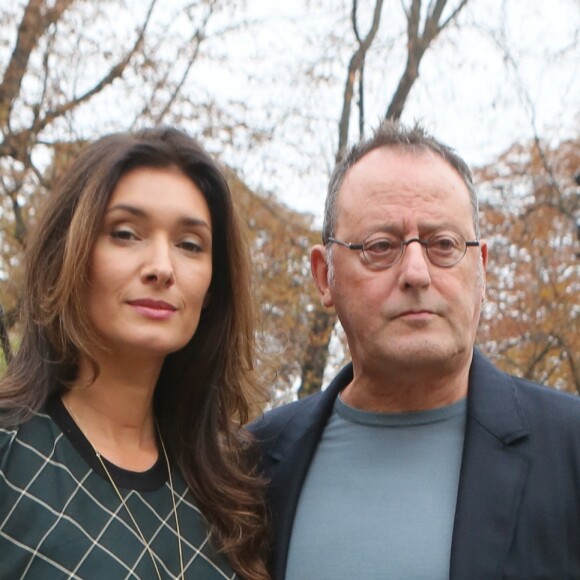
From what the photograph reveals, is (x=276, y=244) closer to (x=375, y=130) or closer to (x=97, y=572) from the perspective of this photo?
(x=375, y=130)

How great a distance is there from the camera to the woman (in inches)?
102

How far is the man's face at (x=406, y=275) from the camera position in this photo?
10.1 feet

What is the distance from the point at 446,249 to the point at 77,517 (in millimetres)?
1492

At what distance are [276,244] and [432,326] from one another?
7.34 m

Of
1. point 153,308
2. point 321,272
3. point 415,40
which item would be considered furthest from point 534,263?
point 153,308

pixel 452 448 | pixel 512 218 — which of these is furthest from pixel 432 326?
pixel 512 218

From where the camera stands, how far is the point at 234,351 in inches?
131

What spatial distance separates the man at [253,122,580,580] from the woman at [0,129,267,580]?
0.27 meters

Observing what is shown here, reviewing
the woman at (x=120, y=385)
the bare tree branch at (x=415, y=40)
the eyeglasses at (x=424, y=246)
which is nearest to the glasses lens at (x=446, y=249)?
the eyeglasses at (x=424, y=246)

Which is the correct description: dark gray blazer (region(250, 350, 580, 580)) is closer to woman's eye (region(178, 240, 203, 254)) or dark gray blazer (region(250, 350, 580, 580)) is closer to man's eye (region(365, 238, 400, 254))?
man's eye (region(365, 238, 400, 254))

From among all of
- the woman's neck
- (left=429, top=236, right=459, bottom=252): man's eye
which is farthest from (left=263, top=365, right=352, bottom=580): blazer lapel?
(left=429, top=236, right=459, bottom=252): man's eye

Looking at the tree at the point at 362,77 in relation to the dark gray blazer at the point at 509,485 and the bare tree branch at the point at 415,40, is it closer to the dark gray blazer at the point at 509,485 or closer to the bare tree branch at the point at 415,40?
the bare tree branch at the point at 415,40

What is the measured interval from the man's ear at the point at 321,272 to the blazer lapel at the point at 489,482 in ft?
2.33

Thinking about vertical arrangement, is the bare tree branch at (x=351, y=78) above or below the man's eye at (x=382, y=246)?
above
